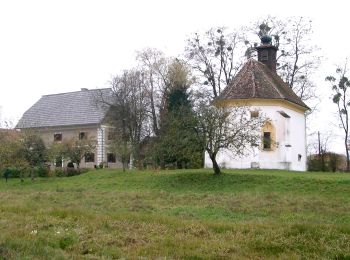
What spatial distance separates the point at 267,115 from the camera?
4028 centimetres

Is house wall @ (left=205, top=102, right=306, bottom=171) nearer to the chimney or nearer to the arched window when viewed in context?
the arched window

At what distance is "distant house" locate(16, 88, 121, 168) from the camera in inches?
Result: 2206

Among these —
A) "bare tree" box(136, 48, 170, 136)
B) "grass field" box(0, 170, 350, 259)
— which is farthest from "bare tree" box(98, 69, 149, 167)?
"grass field" box(0, 170, 350, 259)

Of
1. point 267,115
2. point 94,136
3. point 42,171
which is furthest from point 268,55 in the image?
point 42,171

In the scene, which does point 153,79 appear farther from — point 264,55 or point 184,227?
point 184,227

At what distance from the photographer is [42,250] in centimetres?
1004

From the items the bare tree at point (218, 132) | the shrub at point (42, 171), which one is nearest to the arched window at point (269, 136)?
the bare tree at point (218, 132)

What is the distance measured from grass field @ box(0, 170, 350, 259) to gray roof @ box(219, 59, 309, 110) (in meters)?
17.3

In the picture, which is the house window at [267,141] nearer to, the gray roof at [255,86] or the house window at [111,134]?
the gray roof at [255,86]

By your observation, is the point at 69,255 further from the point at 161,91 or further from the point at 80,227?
the point at 161,91

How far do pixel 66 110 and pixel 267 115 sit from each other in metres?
28.5

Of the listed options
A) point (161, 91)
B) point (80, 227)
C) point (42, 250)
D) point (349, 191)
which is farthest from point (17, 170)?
point (42, 250)

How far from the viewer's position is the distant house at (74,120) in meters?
56.0

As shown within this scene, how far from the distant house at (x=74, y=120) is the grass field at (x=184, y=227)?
32.5 metres
